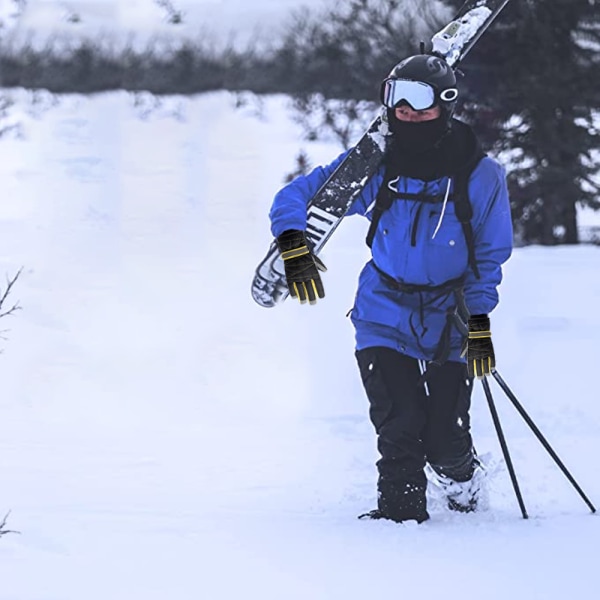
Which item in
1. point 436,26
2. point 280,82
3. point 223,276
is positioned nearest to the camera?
point 223,276

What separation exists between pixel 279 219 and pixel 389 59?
42.4 ft

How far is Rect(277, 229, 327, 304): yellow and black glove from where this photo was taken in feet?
12.7

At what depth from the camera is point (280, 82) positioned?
64.5 ft

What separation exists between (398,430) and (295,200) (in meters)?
0.91

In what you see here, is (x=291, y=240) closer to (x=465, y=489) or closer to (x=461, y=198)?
(x=461, y=198)

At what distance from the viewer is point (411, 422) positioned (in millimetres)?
3992

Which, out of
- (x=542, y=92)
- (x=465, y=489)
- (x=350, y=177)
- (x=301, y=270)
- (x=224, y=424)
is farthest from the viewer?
(x=542, y=92)

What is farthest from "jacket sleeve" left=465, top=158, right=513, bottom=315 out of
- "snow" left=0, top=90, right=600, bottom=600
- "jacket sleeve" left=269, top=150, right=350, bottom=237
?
"snow" left=0, top=90, right=600, bottom=600

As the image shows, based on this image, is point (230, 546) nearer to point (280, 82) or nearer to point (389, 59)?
point (389, 59)

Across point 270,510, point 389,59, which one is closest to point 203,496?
point 270,510

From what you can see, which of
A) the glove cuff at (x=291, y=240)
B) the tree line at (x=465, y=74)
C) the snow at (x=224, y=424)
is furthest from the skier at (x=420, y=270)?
the tree line at (x=465, y=74)

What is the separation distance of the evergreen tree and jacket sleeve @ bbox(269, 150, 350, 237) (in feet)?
31.5

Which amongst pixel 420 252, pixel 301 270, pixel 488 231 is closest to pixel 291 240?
pixel 301 270

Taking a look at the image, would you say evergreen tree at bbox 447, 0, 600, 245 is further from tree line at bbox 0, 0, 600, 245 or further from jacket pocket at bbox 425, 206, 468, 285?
jacket pocket at bbox 425, 206, 468, 285
